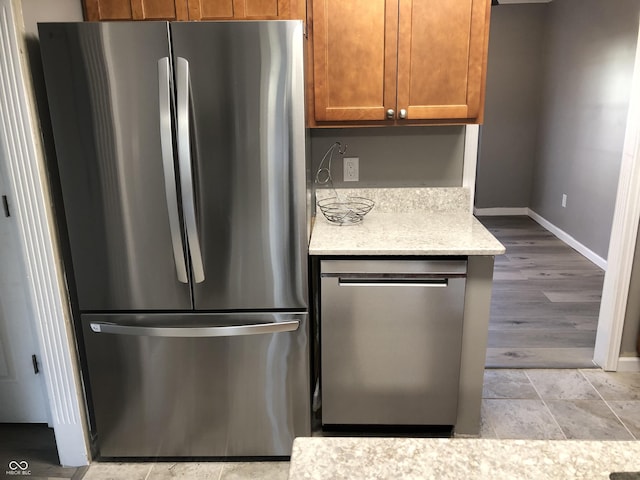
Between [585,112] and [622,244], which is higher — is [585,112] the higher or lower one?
the higher one

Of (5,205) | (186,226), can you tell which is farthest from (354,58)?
(5,205)

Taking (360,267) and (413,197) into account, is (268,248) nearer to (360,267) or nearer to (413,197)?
(360,267)

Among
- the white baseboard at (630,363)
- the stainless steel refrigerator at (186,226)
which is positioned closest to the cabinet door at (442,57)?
the stainless steel refrigerator at (186,226)

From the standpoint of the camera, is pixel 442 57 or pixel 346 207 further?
pixel 346 207

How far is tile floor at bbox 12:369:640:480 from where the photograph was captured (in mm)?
2068

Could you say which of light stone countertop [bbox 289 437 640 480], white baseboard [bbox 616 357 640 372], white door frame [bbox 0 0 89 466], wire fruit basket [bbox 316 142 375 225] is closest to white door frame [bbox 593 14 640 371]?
white baseboard [bbox 616 357 640 372]

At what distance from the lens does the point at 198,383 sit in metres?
2.03

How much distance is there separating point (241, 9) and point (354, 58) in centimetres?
49

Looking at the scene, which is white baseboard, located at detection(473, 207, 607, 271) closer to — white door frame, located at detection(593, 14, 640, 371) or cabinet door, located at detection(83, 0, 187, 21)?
white door frame, located at detection(593, 14, 640, 371)

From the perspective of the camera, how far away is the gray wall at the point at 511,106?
562 cm

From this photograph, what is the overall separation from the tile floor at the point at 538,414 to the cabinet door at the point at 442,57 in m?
1.40

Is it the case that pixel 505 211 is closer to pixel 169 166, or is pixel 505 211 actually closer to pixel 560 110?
pixel 560 110

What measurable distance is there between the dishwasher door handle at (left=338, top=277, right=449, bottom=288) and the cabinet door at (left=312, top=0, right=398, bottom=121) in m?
0.70

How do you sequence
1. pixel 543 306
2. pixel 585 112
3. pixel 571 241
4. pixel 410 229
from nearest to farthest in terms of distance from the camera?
pixel 410 229 < pixel 543 306 < pixel 585 112 < pixel 571 241
